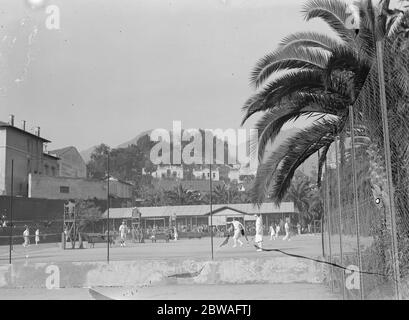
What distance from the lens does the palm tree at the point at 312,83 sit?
8.76m

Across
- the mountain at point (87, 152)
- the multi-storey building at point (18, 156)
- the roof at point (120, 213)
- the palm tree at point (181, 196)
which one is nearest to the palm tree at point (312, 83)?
the mountain at point (87, 152)

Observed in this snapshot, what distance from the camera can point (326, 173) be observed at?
952 centimetres

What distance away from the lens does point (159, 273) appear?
11.1m

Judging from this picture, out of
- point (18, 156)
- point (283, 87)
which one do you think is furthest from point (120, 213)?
point (283, 87)

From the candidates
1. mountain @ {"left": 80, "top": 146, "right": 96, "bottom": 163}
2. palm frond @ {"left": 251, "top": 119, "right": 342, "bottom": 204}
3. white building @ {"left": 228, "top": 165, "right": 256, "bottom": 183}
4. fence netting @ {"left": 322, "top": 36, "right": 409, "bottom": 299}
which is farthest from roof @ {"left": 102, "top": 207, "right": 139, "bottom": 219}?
fence netting @ {"left": 322, "top": 36, "right": 409, "bottom": 299}

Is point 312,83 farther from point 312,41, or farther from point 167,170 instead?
point 167,170

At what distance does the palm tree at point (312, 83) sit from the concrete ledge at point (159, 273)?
1.38 m

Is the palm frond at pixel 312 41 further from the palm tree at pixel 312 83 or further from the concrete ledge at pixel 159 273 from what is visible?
the concrete ledge at pixel 159 273

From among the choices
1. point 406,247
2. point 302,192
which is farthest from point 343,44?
point 302,192

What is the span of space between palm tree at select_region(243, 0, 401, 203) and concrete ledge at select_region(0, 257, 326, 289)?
54.3 inches

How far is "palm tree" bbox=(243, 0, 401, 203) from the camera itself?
8.76 metres

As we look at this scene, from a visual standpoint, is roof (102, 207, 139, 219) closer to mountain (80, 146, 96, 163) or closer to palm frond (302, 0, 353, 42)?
mountain (80, 146, 96, 163)
